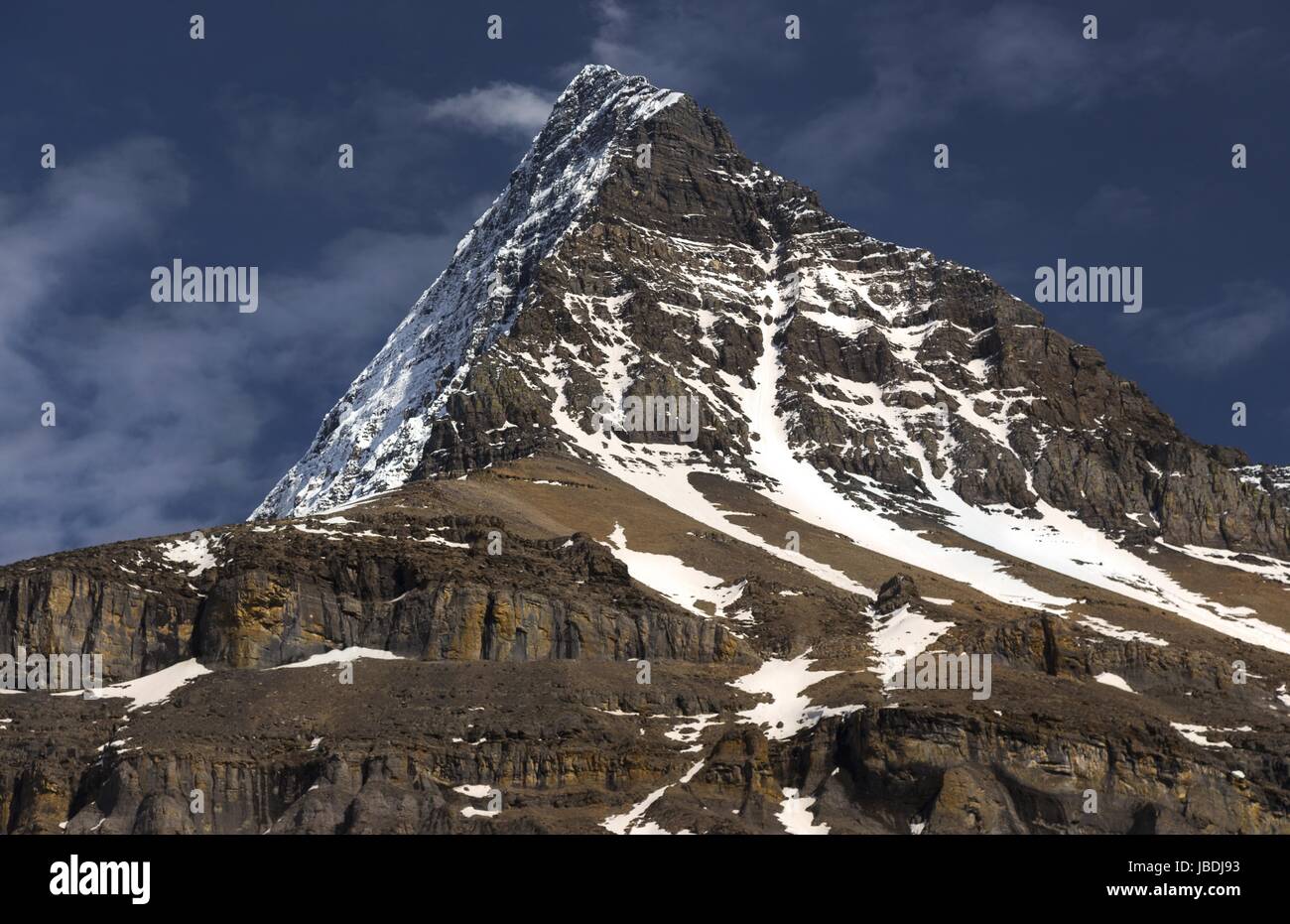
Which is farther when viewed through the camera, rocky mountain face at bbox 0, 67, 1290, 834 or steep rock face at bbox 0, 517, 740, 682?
steep rock face at bbox 0, 517, 740, 682

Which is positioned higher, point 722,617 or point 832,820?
point 722,617

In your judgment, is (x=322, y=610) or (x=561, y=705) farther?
(x=322, y=610)

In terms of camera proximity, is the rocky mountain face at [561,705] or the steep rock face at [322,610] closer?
the rocky mountain face at [561,705]

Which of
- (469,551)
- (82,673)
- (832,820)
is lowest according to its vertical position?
(832,820)

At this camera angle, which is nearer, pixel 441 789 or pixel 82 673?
pixel 441 789

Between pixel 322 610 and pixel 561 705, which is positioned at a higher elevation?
pixel 322 610

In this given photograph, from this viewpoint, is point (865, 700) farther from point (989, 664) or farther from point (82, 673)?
point (82, 673)
